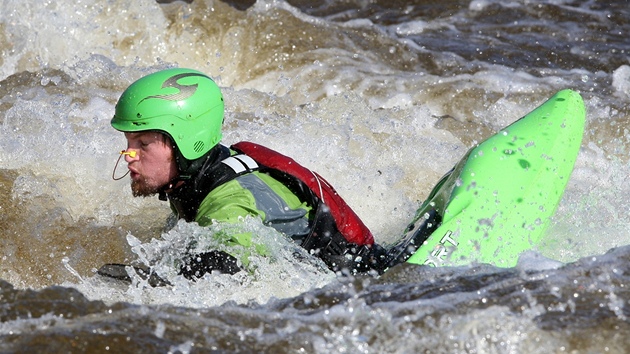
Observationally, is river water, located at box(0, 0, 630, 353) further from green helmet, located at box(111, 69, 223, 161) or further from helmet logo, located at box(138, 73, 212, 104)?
helmet logo, located at box(138, 73, 212, 104)

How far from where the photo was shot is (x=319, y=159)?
540 cm

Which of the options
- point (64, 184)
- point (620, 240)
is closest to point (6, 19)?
point (64, 184)

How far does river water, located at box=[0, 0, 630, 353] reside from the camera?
301cm

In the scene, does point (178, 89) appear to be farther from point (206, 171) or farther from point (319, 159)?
point (319, 159)

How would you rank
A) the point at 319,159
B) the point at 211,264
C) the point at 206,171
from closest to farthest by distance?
1. the point at 211,264
2. the point at 206,171
3. the point at 319,159

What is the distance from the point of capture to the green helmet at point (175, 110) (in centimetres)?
361

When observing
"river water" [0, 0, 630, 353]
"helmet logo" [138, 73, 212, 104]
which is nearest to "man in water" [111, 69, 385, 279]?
"helmet logo" [138, 73, 212, 104]

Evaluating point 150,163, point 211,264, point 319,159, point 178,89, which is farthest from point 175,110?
point 319,159

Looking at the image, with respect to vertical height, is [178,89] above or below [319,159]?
above

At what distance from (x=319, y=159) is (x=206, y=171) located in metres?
1.83

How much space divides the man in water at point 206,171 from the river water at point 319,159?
0.16m

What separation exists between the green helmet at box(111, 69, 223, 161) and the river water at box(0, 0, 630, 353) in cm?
43

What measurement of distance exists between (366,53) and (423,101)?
1030 millimetres

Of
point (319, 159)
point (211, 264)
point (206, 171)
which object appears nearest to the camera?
point (211, 264)
